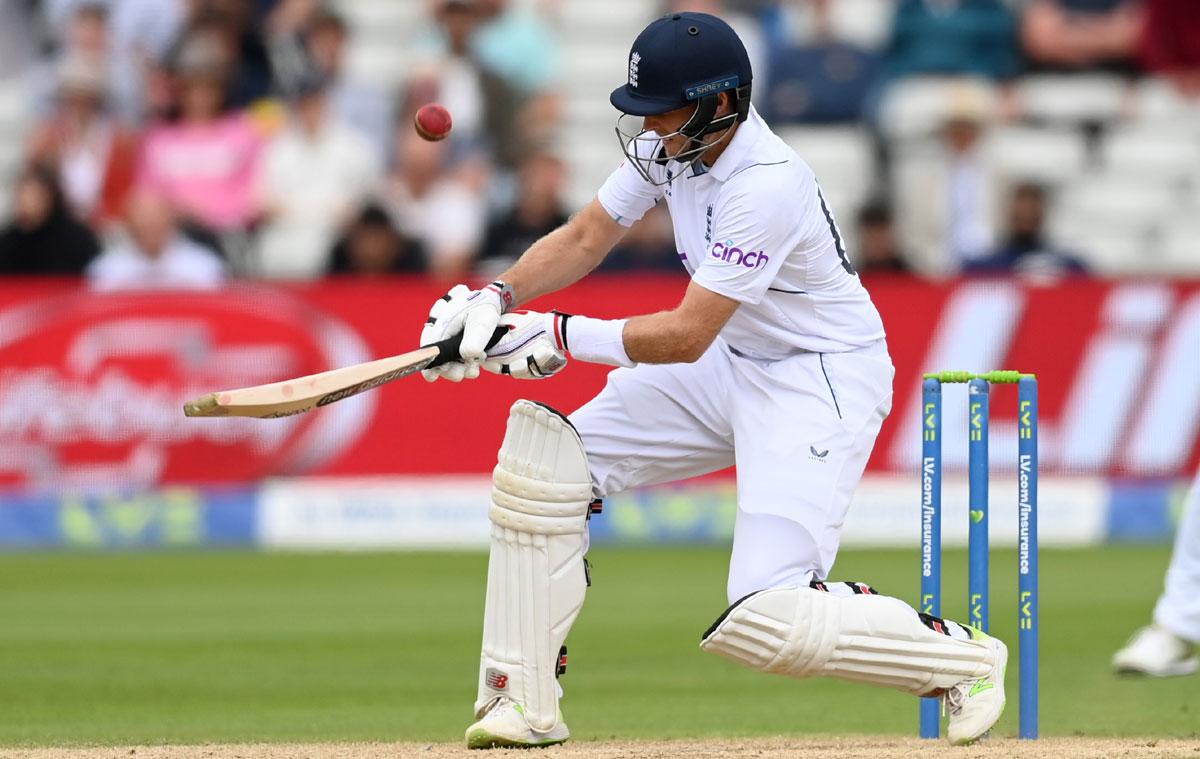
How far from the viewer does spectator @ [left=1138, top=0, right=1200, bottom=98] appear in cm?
1186

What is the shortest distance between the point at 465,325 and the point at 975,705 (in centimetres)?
133

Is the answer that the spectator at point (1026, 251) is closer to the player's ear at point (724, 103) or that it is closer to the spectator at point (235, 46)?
the spectator at point (235, 46)

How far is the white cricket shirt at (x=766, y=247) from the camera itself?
3982 mm

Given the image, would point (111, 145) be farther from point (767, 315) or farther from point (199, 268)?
point (767, 315)

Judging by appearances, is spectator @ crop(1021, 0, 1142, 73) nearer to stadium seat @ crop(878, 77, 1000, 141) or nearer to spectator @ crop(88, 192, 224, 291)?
stadium seat @ crop(878, 77, 1000, 141)

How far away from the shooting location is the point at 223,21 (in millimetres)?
11258

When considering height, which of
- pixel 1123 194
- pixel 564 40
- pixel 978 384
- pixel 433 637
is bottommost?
pixel 433 637

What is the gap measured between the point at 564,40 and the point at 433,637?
6.37 m

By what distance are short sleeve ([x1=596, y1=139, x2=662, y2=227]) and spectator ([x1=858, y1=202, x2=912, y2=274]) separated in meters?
5.50

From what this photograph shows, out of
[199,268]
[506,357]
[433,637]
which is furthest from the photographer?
[199,268]

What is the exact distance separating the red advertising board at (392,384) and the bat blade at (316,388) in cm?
496

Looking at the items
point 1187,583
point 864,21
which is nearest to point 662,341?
point 1187,583

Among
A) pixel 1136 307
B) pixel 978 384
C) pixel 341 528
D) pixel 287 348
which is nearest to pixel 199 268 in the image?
pixel 287 348

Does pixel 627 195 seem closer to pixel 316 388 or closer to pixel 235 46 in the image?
pixel 316 388
